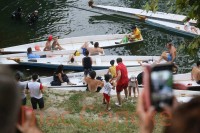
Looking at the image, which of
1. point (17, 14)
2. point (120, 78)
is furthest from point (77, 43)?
point (120, 78)

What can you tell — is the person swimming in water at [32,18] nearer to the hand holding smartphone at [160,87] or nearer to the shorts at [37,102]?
the shorts at [37,102]

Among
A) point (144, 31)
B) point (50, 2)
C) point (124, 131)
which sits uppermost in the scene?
point (50, 2)

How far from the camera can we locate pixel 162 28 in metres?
25.9

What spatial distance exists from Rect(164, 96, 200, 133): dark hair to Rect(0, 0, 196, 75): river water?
64.2 feet

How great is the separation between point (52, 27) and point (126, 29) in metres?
5.10

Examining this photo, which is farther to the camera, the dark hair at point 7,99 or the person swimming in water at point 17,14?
the person swimming in water at point 17,14

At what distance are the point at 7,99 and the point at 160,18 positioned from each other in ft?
84.1

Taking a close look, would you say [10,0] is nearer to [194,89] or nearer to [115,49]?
[115,49]

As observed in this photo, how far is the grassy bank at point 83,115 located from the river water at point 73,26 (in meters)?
9.04

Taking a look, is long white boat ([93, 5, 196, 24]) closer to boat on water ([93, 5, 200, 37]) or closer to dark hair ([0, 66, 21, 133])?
boat on water ([93, 5, 200, 37])

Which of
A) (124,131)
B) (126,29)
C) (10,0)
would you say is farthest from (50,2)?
(124,131)

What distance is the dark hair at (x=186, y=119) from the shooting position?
196 centimetres

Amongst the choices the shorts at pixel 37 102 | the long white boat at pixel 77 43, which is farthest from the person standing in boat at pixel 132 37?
the shorts at pixel 37 102

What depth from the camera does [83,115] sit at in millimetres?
12391
